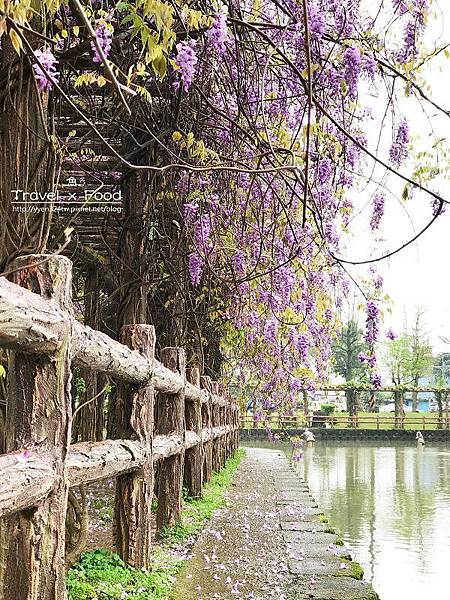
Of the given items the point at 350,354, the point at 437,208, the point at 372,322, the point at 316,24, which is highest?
the point at 350,354

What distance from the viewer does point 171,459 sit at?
4.72 metres

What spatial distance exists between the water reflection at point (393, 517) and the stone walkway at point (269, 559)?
25.1 inches

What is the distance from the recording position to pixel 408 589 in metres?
5.17

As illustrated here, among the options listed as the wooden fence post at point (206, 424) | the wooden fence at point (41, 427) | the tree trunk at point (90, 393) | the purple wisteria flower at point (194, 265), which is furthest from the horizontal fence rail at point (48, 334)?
the tree trunk at point (90, 393)

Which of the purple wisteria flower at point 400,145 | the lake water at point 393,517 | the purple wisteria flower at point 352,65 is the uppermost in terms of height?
the purple wisteria flower at point 352,65

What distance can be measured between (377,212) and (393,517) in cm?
509

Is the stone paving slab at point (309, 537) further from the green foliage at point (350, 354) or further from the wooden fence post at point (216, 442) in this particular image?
the green foliage at point (350, 354)

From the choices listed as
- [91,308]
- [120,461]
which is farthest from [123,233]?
[91,308]

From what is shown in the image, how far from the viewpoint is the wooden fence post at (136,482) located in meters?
3.31

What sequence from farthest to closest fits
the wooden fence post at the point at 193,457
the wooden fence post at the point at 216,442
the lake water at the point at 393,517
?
1. the wooden fence post at the point at 216,442
2. the wooden fence post at the point at 193,457
3. the lake water at the point at 393,517

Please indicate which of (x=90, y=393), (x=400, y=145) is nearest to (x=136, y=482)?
(x=400, y=145)

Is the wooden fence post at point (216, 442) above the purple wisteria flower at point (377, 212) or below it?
below

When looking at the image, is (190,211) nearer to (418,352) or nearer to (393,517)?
(393,517)

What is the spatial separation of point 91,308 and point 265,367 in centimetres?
193
